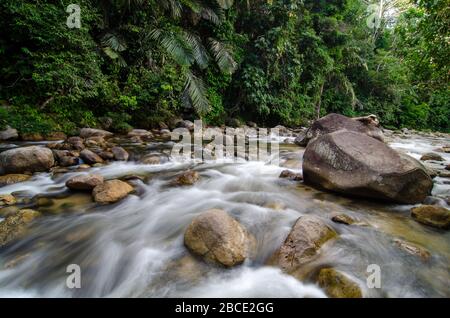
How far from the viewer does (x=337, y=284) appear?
6.54 feet

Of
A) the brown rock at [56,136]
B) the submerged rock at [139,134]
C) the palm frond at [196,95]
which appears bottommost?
the submerged rock at [139,134]

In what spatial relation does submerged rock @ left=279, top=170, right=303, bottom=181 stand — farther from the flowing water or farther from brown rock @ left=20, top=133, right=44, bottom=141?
brown rock @ left=20, top=133, right=44, bottom=141

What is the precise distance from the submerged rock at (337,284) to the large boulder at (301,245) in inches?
9.3

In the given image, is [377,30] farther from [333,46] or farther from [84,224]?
[84,224]

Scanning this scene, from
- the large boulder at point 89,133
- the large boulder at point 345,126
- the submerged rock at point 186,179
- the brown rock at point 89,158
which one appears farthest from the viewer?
the large boulder at point 345,126

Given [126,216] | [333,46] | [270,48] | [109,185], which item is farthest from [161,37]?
[333,46]

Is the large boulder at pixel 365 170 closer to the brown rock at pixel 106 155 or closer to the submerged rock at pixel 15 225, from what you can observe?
the submerged rock at pixel 15 225

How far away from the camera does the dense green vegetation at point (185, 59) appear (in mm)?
6508

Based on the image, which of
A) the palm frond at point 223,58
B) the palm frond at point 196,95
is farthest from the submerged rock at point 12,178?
the palm frond at point 223,58

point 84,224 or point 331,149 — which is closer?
point 84,224

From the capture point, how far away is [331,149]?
3910 millimetres

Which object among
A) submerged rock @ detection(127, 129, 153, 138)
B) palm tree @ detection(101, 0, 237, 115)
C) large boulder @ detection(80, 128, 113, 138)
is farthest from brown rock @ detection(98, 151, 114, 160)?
palm tree @ detection(101, 0, 237, 115)

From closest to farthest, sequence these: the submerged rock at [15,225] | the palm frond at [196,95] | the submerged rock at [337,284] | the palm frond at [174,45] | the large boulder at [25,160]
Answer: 1. the submerged rock at [337,284]
2. the submerged rock at [15,225]
3. the large boulder at [25,160]
4. the palm frond at [174,45]
5. the palm frond at [196,95]
